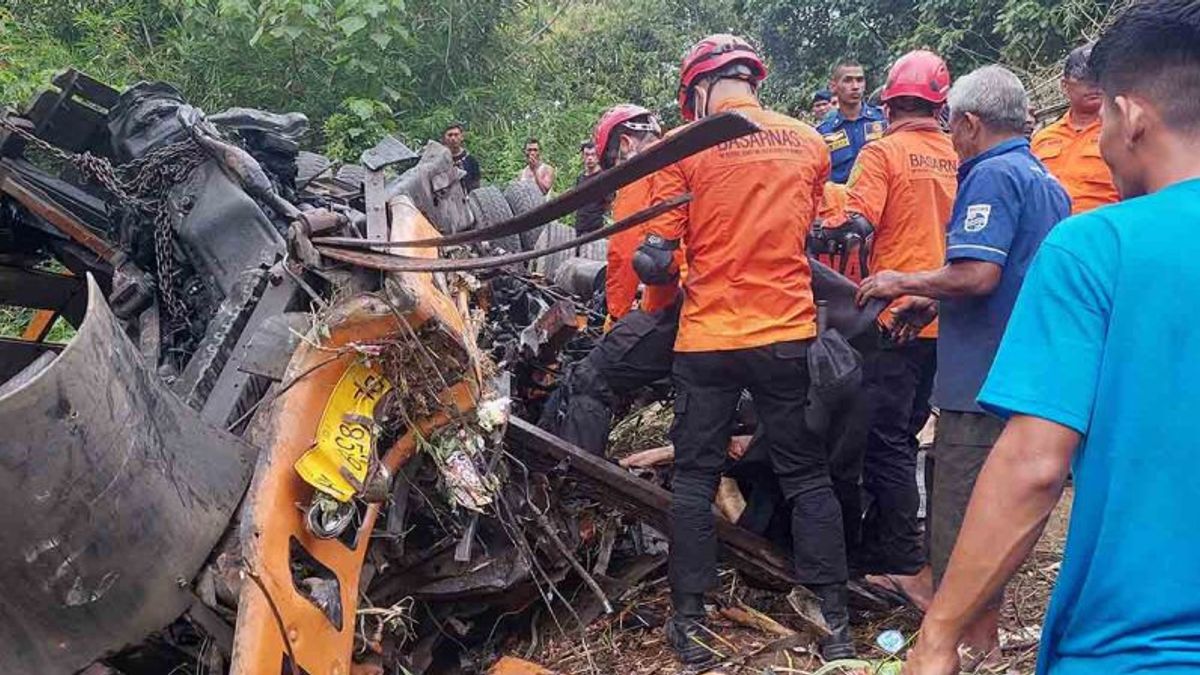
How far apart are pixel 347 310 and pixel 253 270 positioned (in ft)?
2.02

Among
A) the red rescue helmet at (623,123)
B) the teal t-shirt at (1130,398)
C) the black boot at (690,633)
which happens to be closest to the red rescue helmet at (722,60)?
the red rescue helmet at (623,123)

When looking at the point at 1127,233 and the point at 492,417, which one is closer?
the point at 1127,233

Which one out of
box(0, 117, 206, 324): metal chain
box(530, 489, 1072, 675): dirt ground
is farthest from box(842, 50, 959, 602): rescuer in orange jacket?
box(0, 117, 206, 324): metal chain

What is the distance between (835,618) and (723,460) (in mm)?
649

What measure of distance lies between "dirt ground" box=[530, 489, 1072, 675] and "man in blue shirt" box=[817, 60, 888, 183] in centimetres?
280

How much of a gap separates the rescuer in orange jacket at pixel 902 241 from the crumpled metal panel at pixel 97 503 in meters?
2.52

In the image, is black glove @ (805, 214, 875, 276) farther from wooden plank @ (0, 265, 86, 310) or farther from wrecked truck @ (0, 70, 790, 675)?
wooden plank @ (0, 265, 86, 310)

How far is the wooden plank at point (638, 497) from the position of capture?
3664mm

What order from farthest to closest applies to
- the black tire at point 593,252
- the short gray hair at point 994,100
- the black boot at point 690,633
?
the black tire at point 593,252, the black boot at point 690,633, the short gray hair at point 994,100

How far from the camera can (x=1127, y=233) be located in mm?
1291

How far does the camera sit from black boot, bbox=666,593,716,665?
363 cm

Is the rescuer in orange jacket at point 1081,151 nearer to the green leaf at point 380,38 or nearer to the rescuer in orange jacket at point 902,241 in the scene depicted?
the rescuer in orange jacket at point 902,241

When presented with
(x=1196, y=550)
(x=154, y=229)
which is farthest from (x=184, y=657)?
(x=1196, y=550)

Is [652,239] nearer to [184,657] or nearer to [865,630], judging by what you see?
[865,630]
